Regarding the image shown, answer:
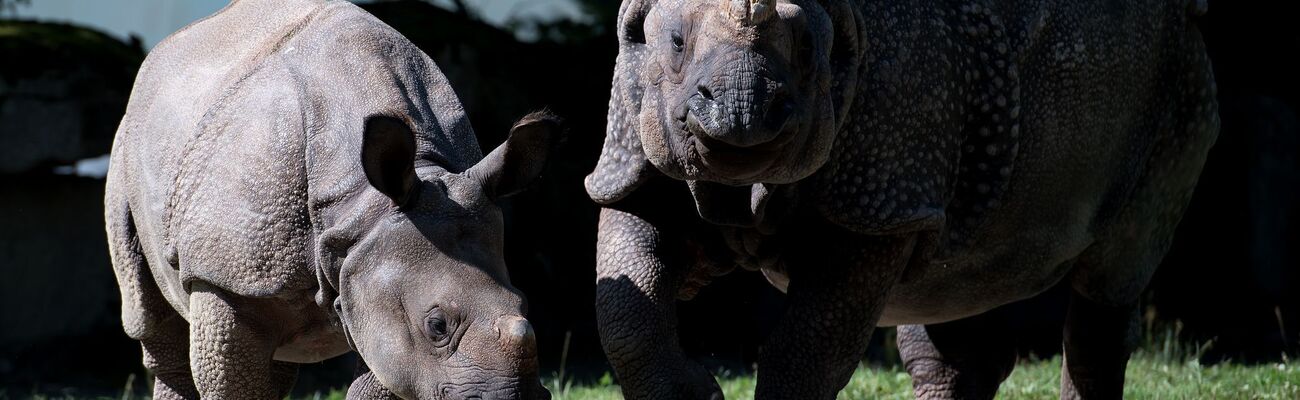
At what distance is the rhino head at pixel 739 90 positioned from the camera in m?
3.74

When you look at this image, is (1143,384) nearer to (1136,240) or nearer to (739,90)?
(1136,240)

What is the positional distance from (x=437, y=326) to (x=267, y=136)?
100cm

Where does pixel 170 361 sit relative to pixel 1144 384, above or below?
above

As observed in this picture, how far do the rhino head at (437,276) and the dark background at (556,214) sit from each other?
4567 millimetres

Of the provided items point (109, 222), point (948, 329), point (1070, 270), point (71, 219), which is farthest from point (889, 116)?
point (71, 219)

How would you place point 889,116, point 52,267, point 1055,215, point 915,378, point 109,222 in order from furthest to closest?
point 52,267 < point 915,378 < point 109,222 < point 1055,215 < point 889,116

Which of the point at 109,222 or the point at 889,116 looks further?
the point at 109,222

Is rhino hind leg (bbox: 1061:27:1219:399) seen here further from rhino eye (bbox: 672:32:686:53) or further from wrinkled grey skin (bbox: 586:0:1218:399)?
rhino eye (bbox: 672:32:686:53)

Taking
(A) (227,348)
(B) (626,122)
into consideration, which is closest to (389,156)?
(B) (626,122)

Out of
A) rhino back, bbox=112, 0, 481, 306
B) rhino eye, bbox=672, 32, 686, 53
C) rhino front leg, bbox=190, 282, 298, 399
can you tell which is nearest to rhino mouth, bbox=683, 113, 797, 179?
rhino eye, bbox=672, 32, 686, 53

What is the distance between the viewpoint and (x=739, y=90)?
3.72m

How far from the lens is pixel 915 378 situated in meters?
6.55

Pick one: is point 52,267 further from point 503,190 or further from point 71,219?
point 503,190

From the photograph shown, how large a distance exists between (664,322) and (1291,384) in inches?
143
